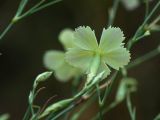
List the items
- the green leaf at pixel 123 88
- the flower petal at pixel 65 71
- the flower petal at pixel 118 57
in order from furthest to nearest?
the flower petal at pixel 65 71 < the green leaf at pixel 123 88 < the flower petal at pixel 118 57

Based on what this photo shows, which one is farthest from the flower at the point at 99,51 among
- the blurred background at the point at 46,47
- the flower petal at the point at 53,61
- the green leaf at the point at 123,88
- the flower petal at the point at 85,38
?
the blurred background at the point at 46,47

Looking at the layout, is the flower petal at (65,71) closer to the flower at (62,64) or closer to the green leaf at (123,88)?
the flower at (62,64)

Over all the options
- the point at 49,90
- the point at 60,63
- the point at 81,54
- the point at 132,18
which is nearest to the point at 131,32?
the point at 132,18

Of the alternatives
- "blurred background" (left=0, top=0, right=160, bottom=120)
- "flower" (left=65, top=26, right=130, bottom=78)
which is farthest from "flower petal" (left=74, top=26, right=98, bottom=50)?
"blurred background" (left=0, top=0, right=160, bottom=120)

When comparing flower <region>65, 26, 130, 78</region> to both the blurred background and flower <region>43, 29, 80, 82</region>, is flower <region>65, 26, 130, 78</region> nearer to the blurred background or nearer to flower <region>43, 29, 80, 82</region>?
flower <region>43, 29, 80, 82</region>

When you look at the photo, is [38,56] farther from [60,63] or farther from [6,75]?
[60,63]

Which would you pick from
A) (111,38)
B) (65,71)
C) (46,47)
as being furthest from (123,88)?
Answer: (46,47)

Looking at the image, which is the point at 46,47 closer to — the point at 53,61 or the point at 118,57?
the point at 53,61
